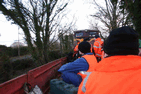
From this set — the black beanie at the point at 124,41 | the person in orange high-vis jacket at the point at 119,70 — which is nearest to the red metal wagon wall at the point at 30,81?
the person in orange high-vis jacket at the point at 119,70

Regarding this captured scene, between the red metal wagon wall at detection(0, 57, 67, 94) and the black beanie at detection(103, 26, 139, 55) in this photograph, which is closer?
the black beanie at detection(103, 26, 139, 55)

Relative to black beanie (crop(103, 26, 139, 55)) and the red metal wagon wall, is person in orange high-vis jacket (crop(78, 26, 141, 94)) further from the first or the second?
the red metal wagon wall

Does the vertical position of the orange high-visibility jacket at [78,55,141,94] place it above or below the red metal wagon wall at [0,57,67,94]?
above

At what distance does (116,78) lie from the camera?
74 cm

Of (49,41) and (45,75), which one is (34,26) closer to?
(49,41)

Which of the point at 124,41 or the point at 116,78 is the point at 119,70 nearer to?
the point at 116,78

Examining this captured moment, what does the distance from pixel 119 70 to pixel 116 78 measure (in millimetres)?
75

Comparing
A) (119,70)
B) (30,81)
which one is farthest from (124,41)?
(30,81)

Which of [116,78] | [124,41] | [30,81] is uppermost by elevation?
[124,41]

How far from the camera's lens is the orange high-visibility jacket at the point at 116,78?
2.24 ft

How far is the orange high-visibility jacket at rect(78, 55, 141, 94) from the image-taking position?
2.24 ft

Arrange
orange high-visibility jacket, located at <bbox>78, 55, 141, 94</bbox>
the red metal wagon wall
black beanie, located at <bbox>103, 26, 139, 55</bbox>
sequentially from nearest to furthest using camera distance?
orange high-visibility jacket, located at <bbox>78, 55, 141, 94</bbox>, black beanie, located at <bbox>103, 26, 139, 55</bbox>, the red metal wagon wall

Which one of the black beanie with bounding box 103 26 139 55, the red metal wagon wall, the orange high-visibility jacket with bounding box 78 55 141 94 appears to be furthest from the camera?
the red metal wagon wall

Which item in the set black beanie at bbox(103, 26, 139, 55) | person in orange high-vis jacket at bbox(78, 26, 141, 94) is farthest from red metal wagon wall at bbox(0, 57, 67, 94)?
black beanie at bbox(103, 26, 139, 55)
